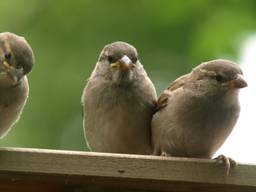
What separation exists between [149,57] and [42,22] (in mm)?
802

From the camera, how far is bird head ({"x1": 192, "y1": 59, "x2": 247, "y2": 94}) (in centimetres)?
375

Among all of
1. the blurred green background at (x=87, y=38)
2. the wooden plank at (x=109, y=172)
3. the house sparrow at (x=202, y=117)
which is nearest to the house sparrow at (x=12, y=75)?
the wooden plank at (x=109, y=172)

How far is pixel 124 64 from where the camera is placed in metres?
3.94

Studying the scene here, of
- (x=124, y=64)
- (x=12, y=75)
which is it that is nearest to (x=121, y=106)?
(x=124, y=64)

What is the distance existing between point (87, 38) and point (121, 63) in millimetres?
2044

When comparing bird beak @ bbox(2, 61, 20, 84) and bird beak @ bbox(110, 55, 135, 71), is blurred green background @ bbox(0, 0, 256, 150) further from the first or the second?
bird beak @ bbox(2, 61, 20, 84)

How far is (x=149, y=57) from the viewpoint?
19.3 feet

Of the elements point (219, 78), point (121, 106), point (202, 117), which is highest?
point (219, 78)

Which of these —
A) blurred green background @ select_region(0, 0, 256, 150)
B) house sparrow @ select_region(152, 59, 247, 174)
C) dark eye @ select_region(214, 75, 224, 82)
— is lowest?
blurred green background @ select_region(0, 0, 256, 150)

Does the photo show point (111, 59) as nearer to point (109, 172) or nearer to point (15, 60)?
point (15, 60)

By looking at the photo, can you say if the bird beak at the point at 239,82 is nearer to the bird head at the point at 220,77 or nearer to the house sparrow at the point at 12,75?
the bird head at the point at 220,77

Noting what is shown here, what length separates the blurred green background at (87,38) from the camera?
18.6ft

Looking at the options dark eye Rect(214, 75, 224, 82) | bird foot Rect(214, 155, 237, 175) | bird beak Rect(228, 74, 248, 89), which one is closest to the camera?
bird foot Rect(214, 155, 237, 175)

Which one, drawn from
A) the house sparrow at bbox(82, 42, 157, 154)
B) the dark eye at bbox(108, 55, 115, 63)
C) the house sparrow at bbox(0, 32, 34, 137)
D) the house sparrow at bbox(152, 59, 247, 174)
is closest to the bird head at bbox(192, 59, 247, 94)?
the house sparrow at bbox(152, 59, 247, 174)
